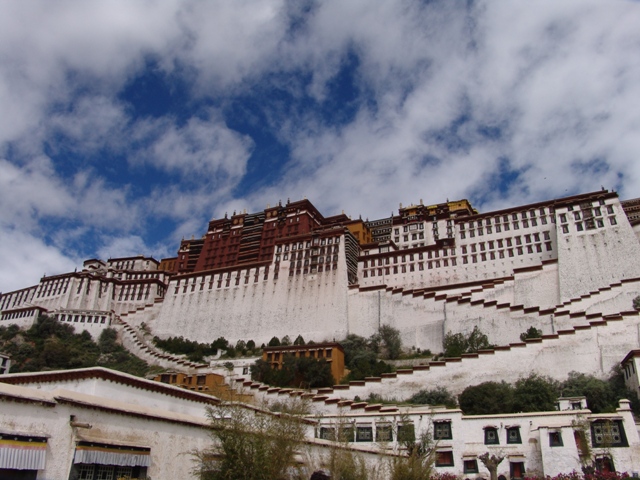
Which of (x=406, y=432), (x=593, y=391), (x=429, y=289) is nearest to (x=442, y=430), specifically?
(x=406, y=432)

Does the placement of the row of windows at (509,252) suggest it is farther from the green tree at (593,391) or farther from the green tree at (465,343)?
the green tree at (593,391)

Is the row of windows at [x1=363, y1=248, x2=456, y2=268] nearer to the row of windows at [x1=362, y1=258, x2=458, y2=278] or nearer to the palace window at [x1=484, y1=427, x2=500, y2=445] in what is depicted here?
the row of windows at [x1=362, y1=258, x2=458, y2=278]

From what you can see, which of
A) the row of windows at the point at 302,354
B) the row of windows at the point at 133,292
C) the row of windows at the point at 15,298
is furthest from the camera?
the row of windows at the point at 15,298

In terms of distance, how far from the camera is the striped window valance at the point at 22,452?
9.30 metres

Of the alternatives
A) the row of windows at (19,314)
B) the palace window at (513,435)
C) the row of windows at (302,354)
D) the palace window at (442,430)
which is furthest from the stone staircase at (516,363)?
the row of windows at (19,314)

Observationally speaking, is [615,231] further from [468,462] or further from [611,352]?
[468,462]

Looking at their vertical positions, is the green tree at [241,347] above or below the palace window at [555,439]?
above

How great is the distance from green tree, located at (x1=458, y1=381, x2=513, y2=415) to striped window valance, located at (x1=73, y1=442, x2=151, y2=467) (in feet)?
55.8

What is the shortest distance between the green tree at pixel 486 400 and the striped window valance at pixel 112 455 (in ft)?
55.8

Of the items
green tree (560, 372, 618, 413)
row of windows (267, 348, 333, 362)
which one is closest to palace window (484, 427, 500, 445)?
green tree (560, 372, 618, 413)

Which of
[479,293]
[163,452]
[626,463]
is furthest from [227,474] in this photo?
[479,293]

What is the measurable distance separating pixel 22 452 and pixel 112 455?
2.00 m

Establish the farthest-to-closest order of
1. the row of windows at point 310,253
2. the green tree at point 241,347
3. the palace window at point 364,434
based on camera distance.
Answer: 1. the row of windows at point 310,253
2. the green tree at point 241,347
3. the palace window at point 364,434

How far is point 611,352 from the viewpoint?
90.1 feet
